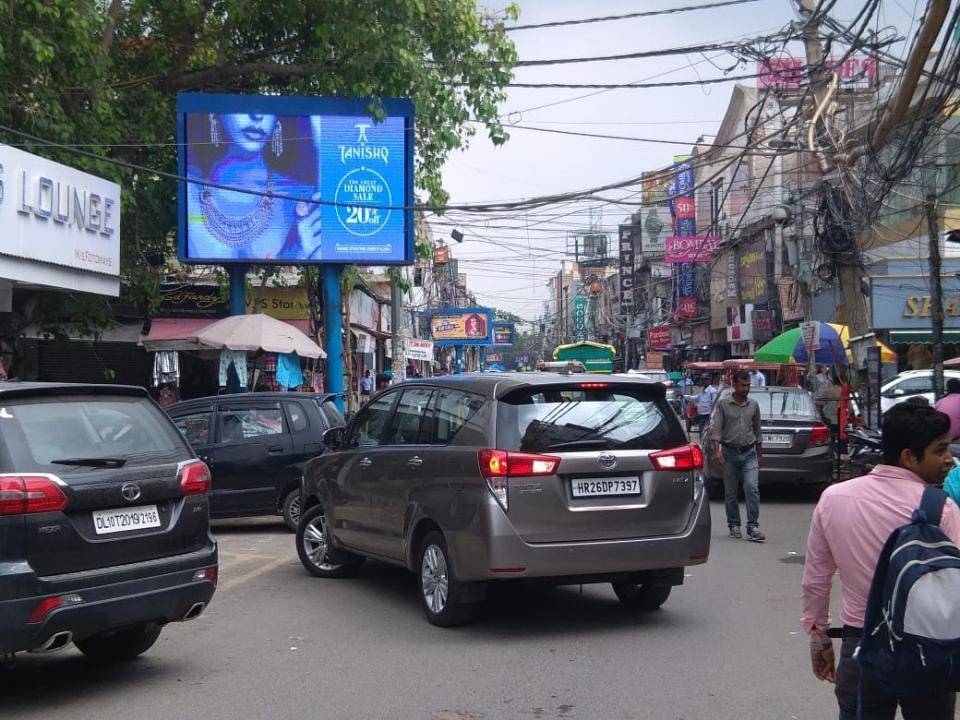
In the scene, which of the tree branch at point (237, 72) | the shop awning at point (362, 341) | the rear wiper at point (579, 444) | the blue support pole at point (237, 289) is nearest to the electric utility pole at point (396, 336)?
the blue support pole at point (237, 289)

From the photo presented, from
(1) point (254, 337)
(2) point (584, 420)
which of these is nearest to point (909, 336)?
(1) point (254, 337)

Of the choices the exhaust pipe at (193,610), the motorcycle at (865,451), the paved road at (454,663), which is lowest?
the paved road at (454,663)

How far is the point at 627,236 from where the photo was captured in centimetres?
8519

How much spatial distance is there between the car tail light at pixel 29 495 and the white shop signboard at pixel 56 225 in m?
9.56

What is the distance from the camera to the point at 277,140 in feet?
73.4

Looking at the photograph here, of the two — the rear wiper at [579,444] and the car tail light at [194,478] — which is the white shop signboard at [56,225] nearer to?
the car tail light at [194,478]

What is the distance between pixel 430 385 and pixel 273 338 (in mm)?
11723

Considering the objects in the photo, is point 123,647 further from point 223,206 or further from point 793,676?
point 223,206

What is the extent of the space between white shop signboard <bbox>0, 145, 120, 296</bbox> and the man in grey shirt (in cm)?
926

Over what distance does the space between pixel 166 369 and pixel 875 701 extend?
21.1 metres

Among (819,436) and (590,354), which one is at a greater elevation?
(590,354)

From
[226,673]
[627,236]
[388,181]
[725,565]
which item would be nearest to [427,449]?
[226,673]

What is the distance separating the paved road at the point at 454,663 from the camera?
19.2 ft

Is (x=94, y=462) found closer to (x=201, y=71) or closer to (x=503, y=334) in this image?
(x=201, y=71)
